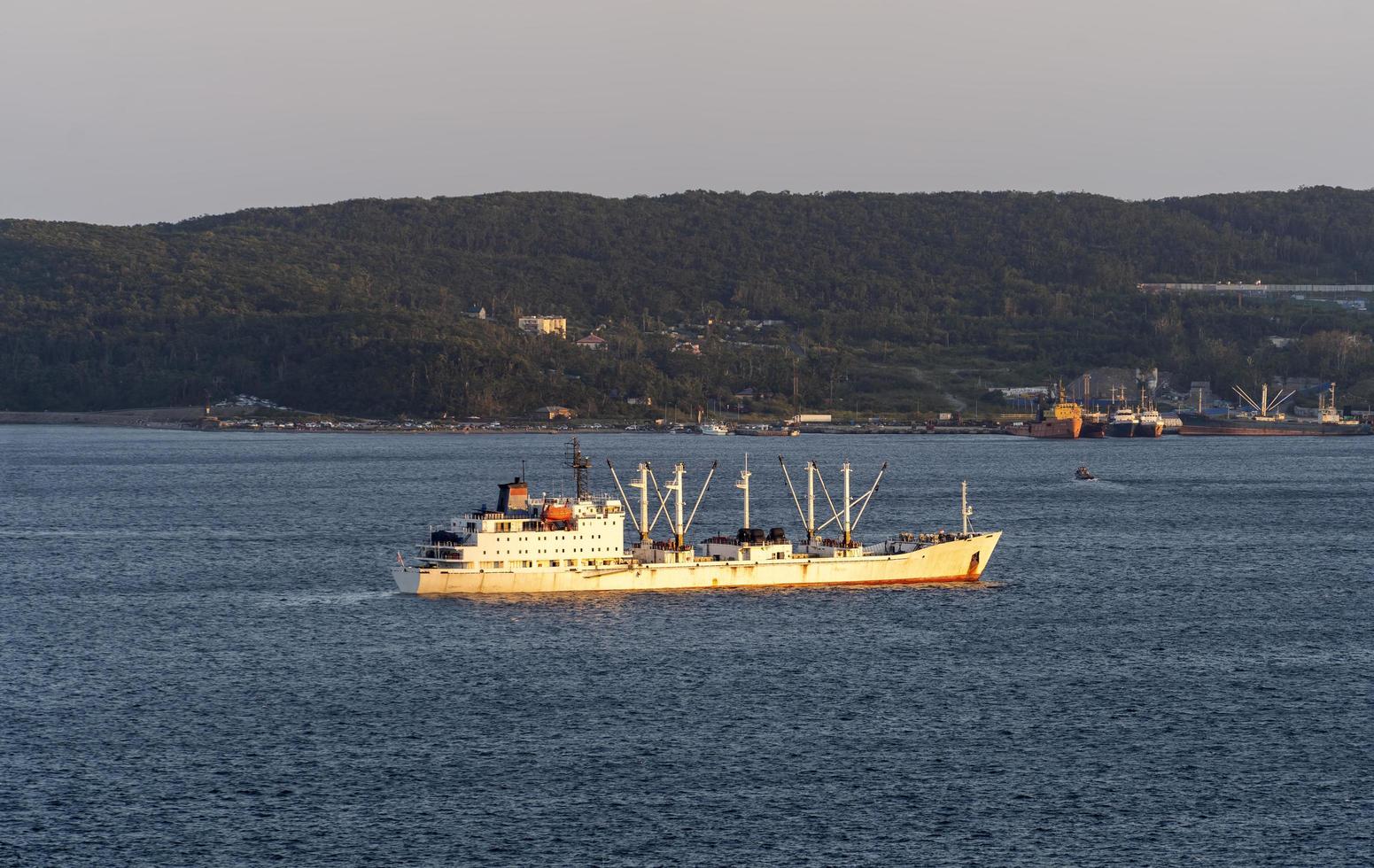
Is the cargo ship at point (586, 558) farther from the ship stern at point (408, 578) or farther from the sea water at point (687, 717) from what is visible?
the sea water at point (687, 717)

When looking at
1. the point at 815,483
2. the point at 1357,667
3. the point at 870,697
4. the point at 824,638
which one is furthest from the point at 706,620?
the point at 815,483

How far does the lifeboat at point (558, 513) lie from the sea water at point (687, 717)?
367 centimetres

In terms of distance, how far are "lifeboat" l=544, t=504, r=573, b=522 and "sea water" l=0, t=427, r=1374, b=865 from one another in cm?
367

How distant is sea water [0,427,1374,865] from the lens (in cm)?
4581

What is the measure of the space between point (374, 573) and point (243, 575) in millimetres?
7317

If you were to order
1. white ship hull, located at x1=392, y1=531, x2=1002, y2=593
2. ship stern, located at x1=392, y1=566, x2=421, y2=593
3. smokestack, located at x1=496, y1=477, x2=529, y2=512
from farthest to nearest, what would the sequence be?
ship stern, located at x1=392, y1=566, x2=421, y2=593
white ship hull, located at x1=392, y1=531, x2=1002, y2=593
smokestack, located at x1=496, y1=477, x2=529, y2=512

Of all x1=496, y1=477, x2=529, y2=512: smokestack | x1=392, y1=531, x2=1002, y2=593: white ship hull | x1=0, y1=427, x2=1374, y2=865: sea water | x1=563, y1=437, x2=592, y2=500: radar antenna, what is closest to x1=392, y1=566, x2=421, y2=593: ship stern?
x1=392, y1=531, x2=1002, y2=593: white ship hull

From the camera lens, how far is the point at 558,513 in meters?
79.6

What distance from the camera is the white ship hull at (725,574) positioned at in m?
79.6

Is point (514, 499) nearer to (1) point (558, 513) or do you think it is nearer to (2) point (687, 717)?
(1) point (558, 513)

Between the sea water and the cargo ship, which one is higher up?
the cargo ship

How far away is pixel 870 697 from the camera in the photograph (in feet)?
200

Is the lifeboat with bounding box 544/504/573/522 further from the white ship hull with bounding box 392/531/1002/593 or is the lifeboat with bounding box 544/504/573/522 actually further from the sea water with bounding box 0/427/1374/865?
the sea water with bounding box 0/427/1374/865

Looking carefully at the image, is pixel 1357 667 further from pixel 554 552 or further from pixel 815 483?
pixel 815 483
